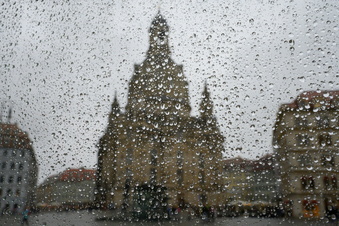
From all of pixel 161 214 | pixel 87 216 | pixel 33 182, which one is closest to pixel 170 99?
pixel 161 214

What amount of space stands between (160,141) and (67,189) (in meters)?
0.84

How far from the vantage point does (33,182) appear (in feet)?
7.45

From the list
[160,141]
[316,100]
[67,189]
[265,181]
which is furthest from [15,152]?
[316,100]

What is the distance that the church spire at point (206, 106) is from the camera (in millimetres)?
2109

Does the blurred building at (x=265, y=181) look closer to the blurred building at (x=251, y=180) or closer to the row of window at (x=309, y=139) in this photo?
the blurred building at (x=251, y=180)

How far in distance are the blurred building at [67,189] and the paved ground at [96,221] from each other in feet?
0.28

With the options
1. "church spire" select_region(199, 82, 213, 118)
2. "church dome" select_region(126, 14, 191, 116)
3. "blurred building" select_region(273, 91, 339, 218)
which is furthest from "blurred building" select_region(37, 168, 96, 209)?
"blurred building" select_region(273, 91, 339, 218)

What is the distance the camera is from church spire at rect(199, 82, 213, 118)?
2109mm

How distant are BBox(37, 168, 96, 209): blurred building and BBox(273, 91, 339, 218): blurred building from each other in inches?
56.1

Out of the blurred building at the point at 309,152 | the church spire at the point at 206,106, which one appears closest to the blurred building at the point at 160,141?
the church spire at the point at 206,106

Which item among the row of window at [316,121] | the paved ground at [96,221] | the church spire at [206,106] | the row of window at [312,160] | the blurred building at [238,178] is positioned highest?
the church spire at [206,106]

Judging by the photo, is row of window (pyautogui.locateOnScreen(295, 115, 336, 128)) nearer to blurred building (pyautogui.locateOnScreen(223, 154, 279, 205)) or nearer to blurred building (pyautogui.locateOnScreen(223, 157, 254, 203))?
blurred building (pyautogui.locateOnScreen(223, 154, 279, 205))

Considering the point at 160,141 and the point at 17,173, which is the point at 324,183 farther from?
the point at 17,173

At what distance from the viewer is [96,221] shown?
1979mm
